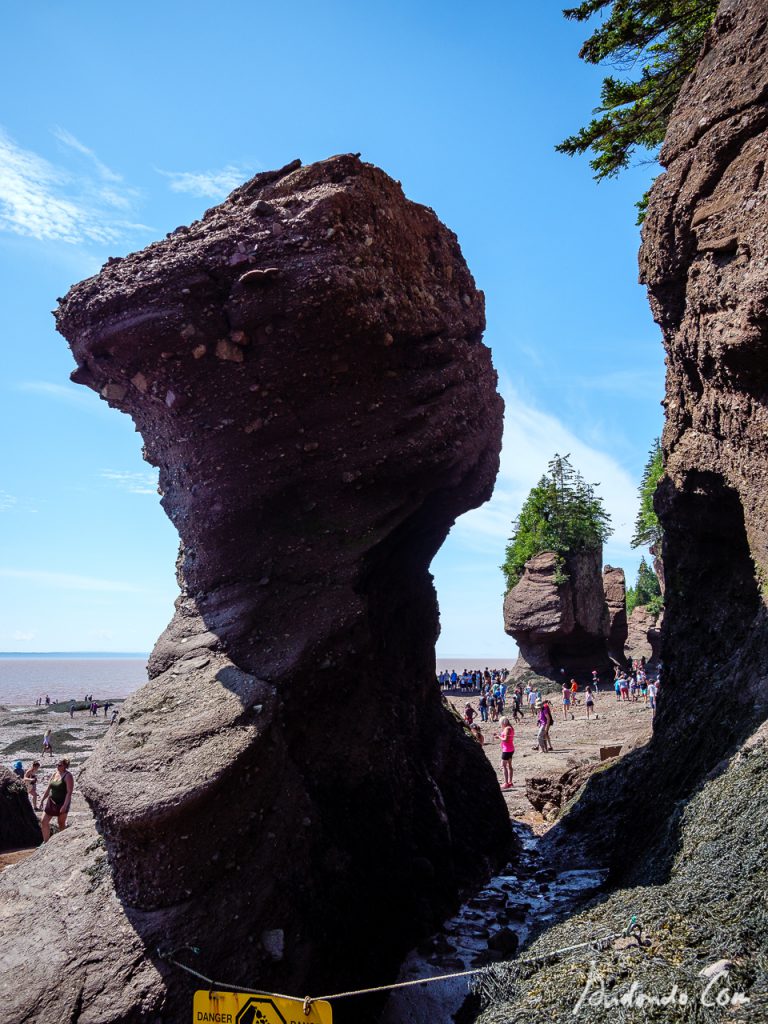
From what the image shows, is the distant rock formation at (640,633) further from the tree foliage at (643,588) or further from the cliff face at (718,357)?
the cliff face at (718,357)

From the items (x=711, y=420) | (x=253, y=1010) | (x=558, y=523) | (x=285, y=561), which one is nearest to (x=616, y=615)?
(x=558, y=523)

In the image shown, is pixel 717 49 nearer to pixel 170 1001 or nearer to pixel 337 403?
pixel 337 403

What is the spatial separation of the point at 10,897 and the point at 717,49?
10898 millimetres

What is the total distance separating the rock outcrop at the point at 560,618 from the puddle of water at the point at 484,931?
78.3 ft

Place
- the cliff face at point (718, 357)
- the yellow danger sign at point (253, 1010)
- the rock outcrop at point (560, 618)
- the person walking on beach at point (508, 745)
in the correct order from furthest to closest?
the rock outcrop at point (560, 618) → the person walking on beach at point (508, 745) → the cliff face at point (718, 357) → the yellow danger sign at point (253, 1010)

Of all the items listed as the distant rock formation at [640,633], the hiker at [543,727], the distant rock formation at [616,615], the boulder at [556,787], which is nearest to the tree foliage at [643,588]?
the distant rock formation at [640,633]

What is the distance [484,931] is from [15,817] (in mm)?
10750

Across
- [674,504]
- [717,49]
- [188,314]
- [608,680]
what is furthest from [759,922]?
[608,680]

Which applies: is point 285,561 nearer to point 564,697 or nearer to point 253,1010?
point 253,1010

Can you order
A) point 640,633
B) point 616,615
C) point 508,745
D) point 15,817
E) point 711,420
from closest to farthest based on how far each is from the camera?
point 711,420 < point 15,817 < point 508,745 < point 616,615 < point 640,633

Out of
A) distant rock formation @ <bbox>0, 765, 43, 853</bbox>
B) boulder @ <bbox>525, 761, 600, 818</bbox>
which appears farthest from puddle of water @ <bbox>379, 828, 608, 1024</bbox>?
distant rock formation @ <bbox>0, 765, 43, 853</bbox>

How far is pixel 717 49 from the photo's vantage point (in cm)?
775

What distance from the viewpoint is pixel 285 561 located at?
7.71 meters

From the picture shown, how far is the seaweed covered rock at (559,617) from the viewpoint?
33250mm
